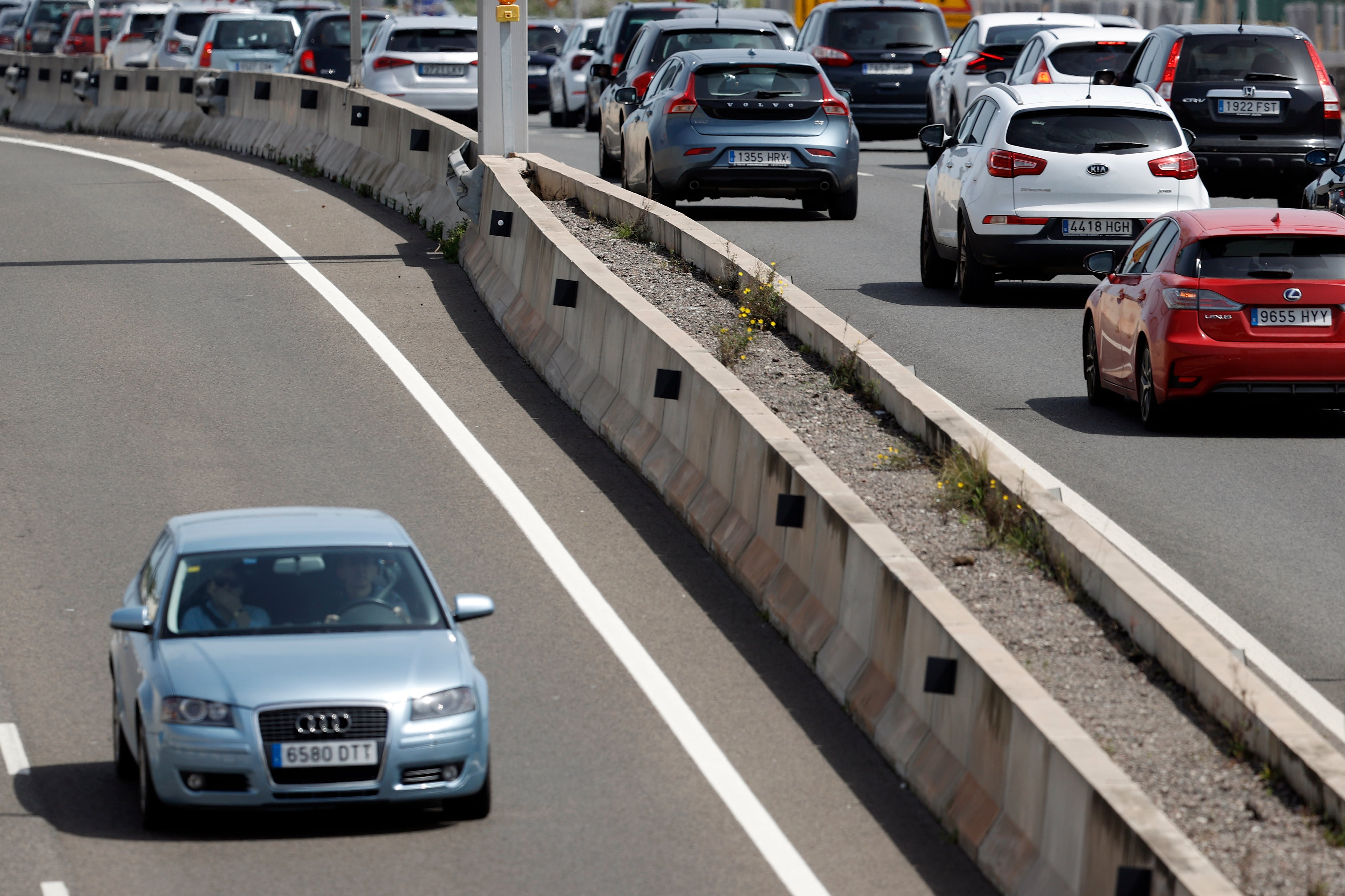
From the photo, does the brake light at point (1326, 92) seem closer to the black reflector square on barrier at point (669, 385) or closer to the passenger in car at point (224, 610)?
the black reflector square on barrier at point (669, 385)

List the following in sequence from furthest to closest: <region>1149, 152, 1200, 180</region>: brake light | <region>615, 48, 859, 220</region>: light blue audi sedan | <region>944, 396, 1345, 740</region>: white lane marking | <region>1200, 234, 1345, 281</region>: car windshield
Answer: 1. <region>615, 48, 859, 220</region>: light blue audi sedan
2. <region>1149, 152, 1200, 180</region>: brake light
3. <region>1200, 234, 1345, 281</region>: car windshield
4. <region>944, 396, 1345, 740</region>: white lane marking

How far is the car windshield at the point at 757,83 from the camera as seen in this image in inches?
974

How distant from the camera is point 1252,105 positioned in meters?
25.8

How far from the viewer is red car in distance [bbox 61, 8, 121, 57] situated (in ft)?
182

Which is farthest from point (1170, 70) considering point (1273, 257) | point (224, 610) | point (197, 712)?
point (197, 712)

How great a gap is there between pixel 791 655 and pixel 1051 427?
15.9 ft

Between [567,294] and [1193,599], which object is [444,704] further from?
[567,294]

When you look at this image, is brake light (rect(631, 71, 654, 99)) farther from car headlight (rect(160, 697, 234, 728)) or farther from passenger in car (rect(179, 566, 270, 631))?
car headlight (rect(160, 697, 234, 728))

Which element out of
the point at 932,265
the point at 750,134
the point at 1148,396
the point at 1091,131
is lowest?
the point at 932,265

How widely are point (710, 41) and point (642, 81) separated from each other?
154cm

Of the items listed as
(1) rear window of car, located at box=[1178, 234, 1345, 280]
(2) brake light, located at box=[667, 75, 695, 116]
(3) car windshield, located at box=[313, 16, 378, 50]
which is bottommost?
(3) car windshield, located at box=[313, 16, 378, 50]

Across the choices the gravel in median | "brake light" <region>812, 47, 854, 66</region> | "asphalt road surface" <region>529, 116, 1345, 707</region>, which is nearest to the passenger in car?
the gravel in median

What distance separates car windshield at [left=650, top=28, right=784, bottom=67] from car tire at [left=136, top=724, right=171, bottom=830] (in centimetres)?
2028

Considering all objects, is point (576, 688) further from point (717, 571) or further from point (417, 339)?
point (417, 339)
